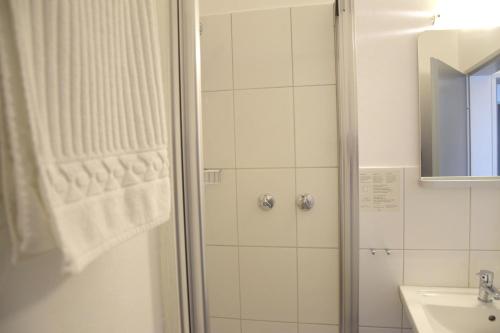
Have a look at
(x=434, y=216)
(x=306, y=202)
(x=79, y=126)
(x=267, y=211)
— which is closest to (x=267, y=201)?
(x=267, y=211)

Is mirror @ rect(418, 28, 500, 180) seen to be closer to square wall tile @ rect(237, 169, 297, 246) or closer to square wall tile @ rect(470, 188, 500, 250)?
square wall tile @ rect(470, 188, 500, 250)

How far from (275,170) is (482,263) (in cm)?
91

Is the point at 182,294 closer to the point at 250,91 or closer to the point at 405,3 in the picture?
the point at 250,91

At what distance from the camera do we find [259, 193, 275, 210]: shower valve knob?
119cm

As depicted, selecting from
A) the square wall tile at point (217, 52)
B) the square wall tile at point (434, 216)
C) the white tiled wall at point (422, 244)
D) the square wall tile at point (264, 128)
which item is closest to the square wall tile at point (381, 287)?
the white tiled wall at point (422, 244)

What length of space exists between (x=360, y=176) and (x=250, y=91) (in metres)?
0.61

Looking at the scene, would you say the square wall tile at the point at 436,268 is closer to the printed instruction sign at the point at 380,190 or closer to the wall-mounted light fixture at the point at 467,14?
the printed instruction sign at the point at 380,190

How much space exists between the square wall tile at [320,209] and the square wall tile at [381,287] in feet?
0.52

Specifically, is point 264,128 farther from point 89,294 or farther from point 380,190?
point 89,294

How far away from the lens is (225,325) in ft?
4.22

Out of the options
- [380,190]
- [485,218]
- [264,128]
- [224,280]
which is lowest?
[224,280]

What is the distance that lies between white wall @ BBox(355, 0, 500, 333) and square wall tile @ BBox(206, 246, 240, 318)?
594 mm

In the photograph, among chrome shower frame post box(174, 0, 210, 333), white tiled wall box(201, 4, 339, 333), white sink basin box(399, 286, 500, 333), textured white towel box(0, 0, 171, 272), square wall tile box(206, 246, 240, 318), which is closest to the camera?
textured white towel box(0, 0, 171, 272)

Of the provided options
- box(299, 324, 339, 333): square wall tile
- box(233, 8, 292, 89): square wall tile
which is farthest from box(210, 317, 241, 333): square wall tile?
box(233, 8, 292, 89): square wall tile
